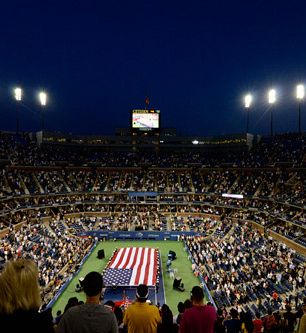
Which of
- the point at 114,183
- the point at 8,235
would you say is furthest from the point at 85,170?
the point at 8,235

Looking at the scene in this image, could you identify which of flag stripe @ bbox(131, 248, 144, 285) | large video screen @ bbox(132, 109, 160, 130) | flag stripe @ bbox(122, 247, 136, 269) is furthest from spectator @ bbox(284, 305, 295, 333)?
large video screen @ bbox(132, 109, 160, 130)

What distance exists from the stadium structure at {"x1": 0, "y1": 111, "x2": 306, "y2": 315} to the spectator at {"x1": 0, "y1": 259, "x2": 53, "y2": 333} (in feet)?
64.4

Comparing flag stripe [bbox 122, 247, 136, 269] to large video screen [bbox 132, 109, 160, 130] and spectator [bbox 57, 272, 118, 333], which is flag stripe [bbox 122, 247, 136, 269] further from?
large video screen [bbox 132, 109, 160, 130]

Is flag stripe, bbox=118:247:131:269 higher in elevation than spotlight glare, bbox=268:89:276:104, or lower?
lower

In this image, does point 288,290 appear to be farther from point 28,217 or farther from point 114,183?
point 114,183

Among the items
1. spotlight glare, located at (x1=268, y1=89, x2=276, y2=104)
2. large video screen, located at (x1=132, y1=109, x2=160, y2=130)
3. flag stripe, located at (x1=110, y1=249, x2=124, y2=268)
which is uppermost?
spotlight glare, located at (x1=268, y1=89, x2=276, y2=104)

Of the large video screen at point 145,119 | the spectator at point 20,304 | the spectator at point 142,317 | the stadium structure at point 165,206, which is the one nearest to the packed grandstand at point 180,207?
the stadium structure at point 165,206

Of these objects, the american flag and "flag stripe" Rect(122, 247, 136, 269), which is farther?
"flag stripe" Rect(122, 247, 136, 269)

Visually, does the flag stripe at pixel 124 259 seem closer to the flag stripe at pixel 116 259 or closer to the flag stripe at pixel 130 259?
the flag stripe at pixel 130 259

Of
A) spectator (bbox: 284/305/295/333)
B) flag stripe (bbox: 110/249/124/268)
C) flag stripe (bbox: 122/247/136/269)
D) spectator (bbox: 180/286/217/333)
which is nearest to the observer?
spectator (bbox: 180/286/217/333)

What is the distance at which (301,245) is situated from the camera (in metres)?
29.4

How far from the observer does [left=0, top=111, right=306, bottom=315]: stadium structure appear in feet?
80.2

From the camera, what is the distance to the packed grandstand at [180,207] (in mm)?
24484

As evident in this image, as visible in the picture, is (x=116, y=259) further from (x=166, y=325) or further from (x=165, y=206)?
(x=166, y=325)
